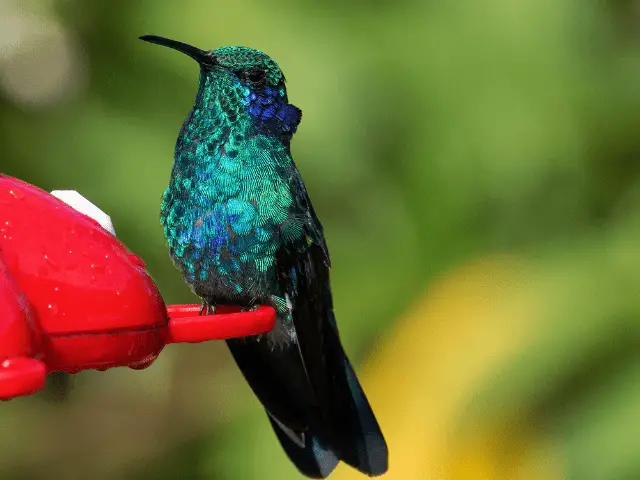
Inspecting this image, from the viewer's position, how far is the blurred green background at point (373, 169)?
13.1 ft

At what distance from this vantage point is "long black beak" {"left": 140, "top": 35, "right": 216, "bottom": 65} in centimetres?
191

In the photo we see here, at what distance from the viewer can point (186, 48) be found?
205 centimetres

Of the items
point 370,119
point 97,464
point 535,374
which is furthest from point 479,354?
point 97,464

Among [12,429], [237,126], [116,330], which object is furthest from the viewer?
[12,429]

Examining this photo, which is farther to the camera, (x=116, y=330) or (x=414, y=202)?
(x=414, y=202)

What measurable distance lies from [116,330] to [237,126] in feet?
3.34

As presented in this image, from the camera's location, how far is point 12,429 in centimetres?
420

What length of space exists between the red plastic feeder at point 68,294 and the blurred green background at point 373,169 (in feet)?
7.68

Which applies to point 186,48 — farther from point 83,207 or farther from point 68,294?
point 68,294

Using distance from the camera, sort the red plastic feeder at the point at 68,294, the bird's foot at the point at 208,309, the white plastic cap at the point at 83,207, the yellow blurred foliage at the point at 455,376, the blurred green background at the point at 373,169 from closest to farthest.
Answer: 1. the red plastic feeder at the point at 68,294
2. the white plastic cap at the point at 83,207
3. the bird's foot at the point at 208,309
4. the yellow blurred foliage at the point at 455,376
5. the blurred green background at the point at 373,169

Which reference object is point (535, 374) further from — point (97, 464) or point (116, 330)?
point (116, 330)

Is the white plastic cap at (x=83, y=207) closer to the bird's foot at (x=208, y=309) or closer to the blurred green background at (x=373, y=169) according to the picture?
the bird's foot at (x=208, y=309)

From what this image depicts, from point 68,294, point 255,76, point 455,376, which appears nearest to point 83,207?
point 68,294

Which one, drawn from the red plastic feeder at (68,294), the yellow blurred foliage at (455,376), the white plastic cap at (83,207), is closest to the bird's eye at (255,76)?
the white plastic cap at (83,207)
